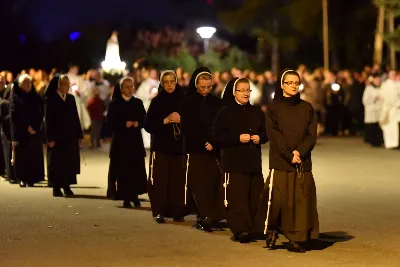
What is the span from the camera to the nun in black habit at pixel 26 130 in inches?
737

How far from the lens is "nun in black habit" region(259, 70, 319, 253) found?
11.4 m

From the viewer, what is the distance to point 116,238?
41.2ft

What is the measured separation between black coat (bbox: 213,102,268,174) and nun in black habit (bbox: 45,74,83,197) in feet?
17.7

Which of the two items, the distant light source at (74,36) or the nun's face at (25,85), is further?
the distant light source at (74,36)

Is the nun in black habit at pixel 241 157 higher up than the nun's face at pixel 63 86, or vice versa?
the nun's face at pixel 63 86

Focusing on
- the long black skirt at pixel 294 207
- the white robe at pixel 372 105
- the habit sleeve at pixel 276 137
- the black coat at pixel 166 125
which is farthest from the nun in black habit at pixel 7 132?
the white robe at pixel 372 105

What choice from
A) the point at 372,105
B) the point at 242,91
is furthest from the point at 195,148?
the point at 372,105

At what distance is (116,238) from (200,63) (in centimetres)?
3910

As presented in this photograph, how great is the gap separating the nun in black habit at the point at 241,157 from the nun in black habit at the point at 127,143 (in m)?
3.64

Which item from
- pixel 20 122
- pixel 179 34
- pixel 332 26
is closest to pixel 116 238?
pixel 20 122

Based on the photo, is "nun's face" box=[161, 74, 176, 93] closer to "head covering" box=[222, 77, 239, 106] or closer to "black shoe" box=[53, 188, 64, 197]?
"head covering" box=[222, 77, 239, 106]

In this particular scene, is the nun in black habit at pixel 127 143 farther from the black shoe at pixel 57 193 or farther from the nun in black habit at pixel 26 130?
the nun in black habit at pixel 26 130

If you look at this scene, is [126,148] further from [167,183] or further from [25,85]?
[25,85]

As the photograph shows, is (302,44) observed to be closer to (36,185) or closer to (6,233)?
(36,185)
